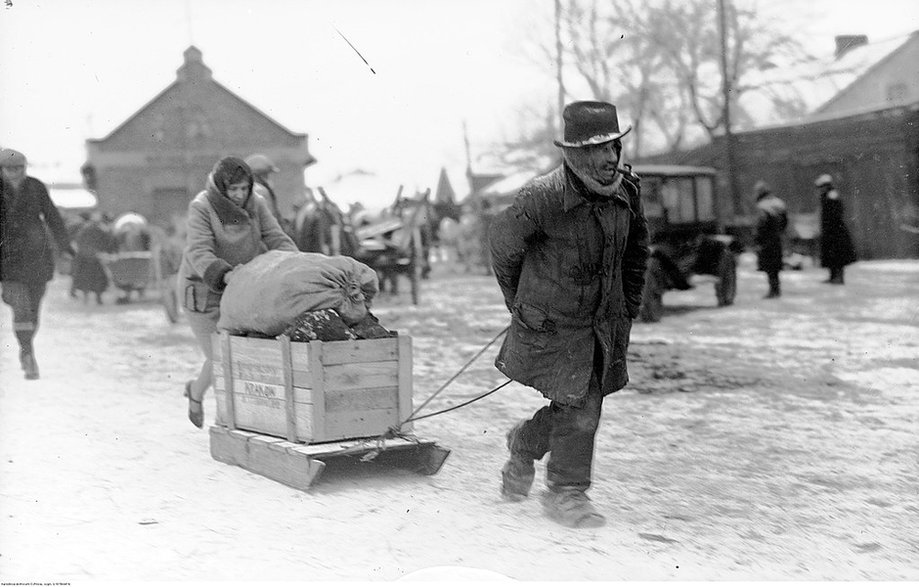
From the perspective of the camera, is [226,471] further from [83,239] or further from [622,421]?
[83,239]

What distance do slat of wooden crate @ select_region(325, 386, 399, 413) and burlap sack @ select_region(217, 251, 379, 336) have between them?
14.3 inches

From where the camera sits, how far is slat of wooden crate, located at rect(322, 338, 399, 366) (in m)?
5.37

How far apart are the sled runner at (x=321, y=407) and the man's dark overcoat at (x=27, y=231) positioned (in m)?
3.51

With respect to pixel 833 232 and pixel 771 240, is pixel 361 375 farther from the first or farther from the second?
pixel 833 232

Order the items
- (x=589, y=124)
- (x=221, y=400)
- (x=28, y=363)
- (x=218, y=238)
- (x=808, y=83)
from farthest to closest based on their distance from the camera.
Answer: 1. (x=808, y=83)
2. (x=28, y=363)
3. (x=218, y=238)
4. (x=221, y=400)
5. (x=589, y=124)

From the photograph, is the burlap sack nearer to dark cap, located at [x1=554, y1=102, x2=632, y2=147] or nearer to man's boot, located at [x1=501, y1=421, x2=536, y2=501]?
man's boot, located at [x1=501, y1=421, x2=536, y2=501]

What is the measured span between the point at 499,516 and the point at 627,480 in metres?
1.02

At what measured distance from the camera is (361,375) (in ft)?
18.0

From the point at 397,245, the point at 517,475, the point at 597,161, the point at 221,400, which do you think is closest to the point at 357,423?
the point at 517,475

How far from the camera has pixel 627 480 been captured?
18.8ft

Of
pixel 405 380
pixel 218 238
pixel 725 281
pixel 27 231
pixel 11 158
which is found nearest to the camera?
pixel 405 380

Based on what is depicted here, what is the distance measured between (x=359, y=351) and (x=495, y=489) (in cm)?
93

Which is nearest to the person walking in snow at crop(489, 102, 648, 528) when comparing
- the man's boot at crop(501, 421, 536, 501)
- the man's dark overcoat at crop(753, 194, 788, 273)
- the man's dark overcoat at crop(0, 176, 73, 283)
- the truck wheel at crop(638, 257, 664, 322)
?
the man's boot at crop(501, 421, 536, 501)

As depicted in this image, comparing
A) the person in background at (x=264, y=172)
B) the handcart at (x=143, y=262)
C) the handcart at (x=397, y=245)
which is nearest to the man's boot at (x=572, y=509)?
the person in background at (x=264, y=172)
